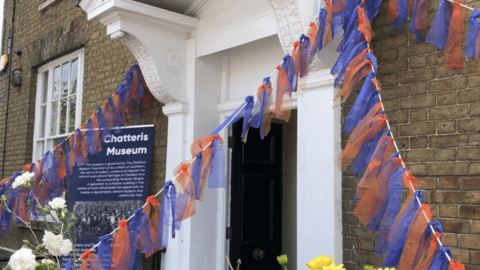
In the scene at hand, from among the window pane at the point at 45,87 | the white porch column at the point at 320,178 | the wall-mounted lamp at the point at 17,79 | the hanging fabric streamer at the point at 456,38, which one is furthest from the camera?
the wall-mounted lamp at the point at 17,79

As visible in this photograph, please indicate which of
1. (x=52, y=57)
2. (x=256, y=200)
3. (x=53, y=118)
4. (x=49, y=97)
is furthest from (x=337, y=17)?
(x=49, y=97)

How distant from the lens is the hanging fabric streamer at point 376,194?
2326mm

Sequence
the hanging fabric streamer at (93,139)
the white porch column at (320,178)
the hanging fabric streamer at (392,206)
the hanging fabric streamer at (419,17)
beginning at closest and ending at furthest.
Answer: the hanging fabric streamer at (392,206) < the hanging fabric streamer at (419,17) < the white porch column at (320,178) < the hanging fabric streamer at (93,139)

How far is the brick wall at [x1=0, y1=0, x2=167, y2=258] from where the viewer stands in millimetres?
5395

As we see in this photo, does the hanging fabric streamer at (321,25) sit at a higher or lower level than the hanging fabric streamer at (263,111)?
higher

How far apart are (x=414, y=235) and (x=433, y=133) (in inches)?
44.5

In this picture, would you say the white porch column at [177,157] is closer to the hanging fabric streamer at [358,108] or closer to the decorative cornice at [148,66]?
the decorative cornice at [148,66]

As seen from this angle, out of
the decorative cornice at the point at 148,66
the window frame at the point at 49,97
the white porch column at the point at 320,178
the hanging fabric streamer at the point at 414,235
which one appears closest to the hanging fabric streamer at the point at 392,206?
the hanging fabric streamer at the point at 414,235

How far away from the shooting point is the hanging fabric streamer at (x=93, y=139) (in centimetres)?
511

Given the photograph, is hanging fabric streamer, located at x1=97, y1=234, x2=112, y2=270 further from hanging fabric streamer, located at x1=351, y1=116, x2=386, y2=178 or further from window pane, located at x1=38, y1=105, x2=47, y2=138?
window pane, located at x1=38, y1=105, x2=47, y2=138

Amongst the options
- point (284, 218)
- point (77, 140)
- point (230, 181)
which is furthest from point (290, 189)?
point (77, 140)

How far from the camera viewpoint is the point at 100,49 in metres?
6.05

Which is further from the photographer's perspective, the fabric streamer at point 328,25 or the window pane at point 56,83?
the window pane at point 56,83

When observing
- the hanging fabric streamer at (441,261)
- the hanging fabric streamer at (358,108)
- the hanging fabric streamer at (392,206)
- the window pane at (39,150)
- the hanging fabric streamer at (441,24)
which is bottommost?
the hanging fabric streamer at (441,261)
